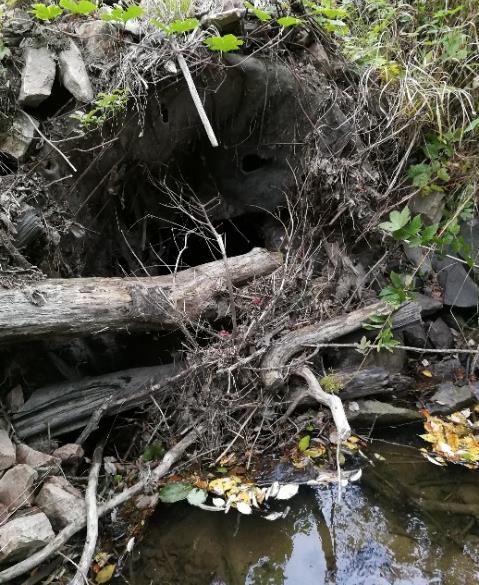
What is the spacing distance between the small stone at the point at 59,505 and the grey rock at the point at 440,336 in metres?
3.05

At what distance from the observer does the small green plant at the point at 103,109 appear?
3033 mm

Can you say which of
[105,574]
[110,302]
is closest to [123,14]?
[110,302]

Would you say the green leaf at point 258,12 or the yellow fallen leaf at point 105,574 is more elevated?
the green leaf at point 258,12

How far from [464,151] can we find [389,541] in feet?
10.2

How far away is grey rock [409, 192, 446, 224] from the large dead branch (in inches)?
106

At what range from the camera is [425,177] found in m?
4.00

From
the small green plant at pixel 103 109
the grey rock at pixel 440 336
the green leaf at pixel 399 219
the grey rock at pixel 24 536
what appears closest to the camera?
the grey rock at pixel 24 536

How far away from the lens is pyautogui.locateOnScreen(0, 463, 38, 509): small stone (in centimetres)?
258

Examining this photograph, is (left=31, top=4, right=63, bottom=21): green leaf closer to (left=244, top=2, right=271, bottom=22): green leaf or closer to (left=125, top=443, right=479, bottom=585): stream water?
(left=244, top=2, right=271, bottom=22): green leaf

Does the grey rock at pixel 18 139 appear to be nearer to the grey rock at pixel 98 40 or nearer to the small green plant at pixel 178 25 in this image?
the grey rock at pixel 98 40

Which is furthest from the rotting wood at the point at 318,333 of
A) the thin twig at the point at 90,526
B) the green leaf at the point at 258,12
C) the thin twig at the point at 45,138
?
the green leaf at the point at 258,12

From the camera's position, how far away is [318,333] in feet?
11.4

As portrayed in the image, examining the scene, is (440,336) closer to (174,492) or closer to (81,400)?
(174,492)

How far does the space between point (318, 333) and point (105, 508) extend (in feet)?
5.93
